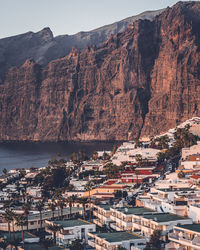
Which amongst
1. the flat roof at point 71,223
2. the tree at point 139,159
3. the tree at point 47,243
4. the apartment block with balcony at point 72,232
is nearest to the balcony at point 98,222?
the flat roof at point 71,223

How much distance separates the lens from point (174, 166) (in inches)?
4808

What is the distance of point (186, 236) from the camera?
56438 mm

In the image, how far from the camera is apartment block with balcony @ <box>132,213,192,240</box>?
203 ft

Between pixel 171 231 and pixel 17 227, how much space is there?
23.5 metres

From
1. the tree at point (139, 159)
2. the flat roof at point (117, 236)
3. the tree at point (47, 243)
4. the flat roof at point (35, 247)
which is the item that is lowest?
the flat roof at point (35, 247)

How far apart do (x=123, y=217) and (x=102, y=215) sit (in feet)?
23.9

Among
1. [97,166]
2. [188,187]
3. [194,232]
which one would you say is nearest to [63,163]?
[97,166]

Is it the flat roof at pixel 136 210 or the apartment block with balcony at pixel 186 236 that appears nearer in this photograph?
the apartment block with balcony at pixel 186 236

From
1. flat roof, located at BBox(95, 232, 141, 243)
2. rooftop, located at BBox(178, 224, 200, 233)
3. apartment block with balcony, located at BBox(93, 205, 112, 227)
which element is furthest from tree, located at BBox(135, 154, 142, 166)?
rooftop, located at BBox(178, 224, 200, 233)

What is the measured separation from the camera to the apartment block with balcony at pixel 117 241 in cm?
5919

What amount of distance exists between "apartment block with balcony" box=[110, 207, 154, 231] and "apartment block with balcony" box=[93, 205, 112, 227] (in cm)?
104

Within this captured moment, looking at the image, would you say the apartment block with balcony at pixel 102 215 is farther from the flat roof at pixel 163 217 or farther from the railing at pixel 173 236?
the railing at pixel 173 236

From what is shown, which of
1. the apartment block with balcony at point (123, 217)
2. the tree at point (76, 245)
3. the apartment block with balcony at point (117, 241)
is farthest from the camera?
the apartment block with balcony at point (123, 217)

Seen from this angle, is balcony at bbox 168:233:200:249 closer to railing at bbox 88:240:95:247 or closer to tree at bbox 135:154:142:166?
railing at bbox 88:240:95:247
